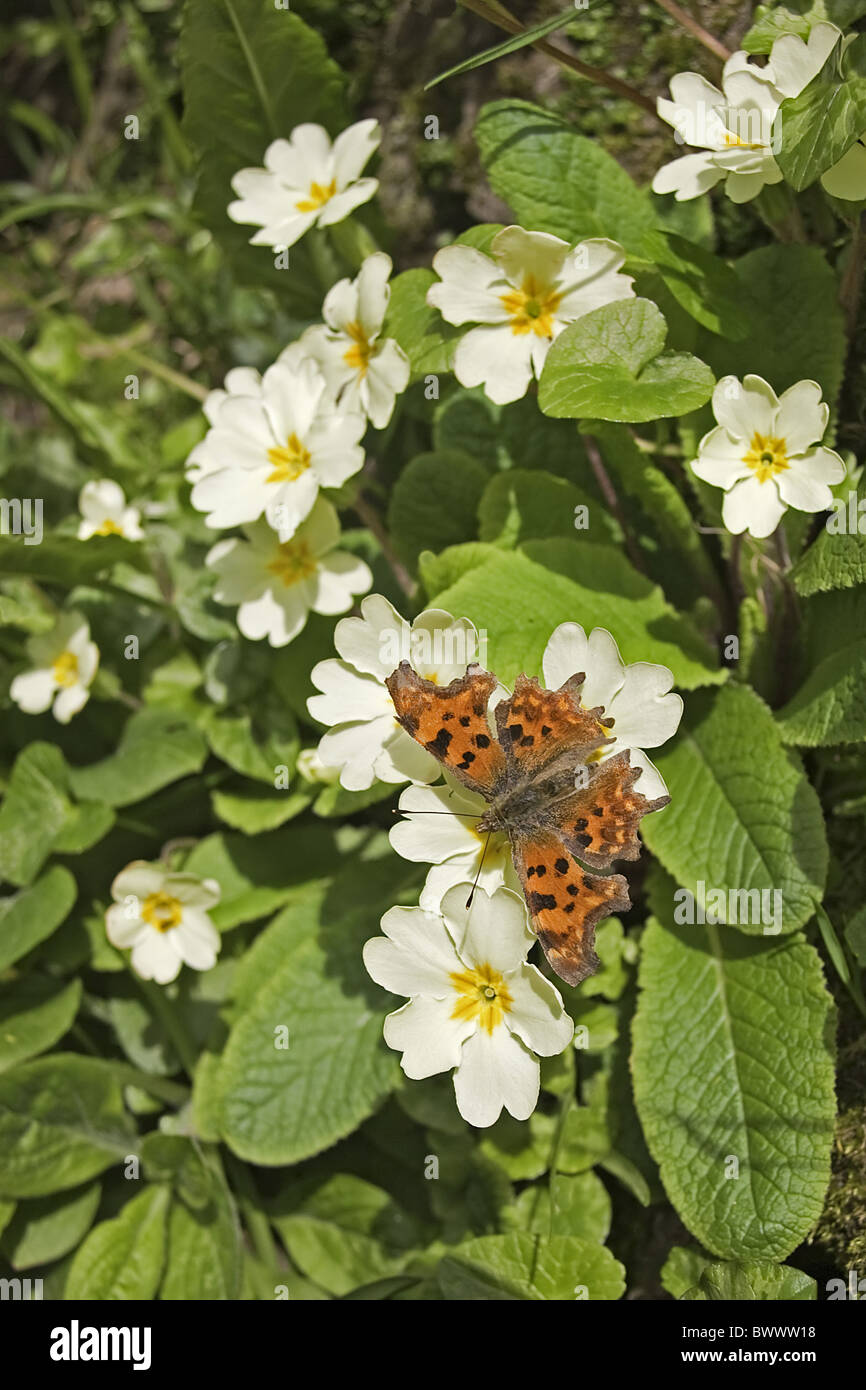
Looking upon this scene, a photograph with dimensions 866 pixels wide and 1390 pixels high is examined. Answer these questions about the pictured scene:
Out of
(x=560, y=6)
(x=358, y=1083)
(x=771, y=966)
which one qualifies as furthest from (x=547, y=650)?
(x=560, y=6)

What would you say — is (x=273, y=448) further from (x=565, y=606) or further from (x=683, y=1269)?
(x=683, y=1269)

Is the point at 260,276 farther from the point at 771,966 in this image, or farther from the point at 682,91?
the point at 771,966

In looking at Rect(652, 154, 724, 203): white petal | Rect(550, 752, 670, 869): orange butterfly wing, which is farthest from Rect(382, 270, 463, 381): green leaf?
Rect(550, 752, 670, 869): orange butterfly wing

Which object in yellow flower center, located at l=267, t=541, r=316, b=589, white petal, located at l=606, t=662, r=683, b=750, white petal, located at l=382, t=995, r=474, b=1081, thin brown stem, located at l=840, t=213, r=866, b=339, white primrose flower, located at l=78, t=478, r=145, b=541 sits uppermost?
thin brown stem, located at l=840, t=213, r=866, b=339

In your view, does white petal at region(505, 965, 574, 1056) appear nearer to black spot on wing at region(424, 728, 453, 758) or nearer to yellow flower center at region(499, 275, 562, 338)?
black spot on wing at region(424, 728, 453, 758)

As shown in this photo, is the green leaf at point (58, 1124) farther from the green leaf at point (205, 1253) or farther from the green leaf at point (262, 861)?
the green leaf at point (262, 861)

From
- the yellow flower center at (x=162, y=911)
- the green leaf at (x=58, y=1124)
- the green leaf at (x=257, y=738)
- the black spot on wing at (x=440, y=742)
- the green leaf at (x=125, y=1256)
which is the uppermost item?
the green leaf at (x=257, y=738)

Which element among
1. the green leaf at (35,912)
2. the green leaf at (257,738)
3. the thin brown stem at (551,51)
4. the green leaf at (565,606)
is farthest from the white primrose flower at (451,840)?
the thin brown stem at (551,51)
